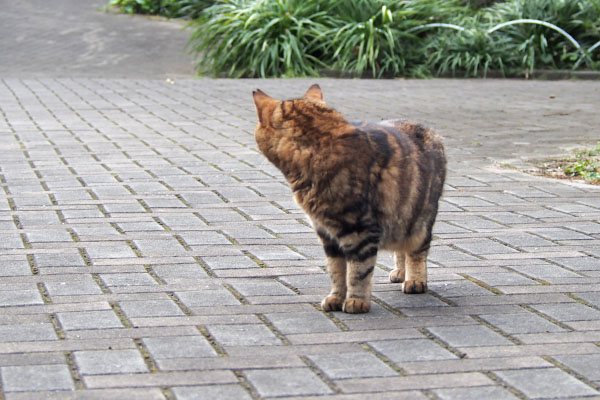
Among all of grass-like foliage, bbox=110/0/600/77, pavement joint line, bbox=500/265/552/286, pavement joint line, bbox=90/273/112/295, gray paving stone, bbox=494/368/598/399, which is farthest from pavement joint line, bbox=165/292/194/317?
grass-like foliage, bbox=110/0/600/77

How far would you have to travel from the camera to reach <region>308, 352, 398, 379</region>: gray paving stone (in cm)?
321

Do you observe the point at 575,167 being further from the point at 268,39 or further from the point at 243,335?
the point at 268,39

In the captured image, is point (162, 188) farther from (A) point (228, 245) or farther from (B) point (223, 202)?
(A) point (228, 245)

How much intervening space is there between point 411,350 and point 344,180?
0.78 metres

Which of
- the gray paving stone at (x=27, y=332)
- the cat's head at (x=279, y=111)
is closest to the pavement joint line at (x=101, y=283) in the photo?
the gray paving stone at (x=27, y=332)

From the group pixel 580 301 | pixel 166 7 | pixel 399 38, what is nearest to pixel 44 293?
pixel 580 301

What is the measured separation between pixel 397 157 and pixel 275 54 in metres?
10.4

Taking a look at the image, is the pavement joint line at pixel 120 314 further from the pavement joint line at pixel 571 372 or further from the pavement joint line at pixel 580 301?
the pavement joint line at pixel 580 301

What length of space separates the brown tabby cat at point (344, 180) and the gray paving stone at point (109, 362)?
983mm

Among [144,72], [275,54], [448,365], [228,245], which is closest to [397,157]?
Result: [448,365]

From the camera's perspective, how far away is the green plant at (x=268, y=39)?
14211 mm

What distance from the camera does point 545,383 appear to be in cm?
314

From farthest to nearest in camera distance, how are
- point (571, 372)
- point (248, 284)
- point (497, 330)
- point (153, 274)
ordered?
1. point (153, 274)
2. point (248, 284)
3. point (497, 330)
4. point (571, 372)

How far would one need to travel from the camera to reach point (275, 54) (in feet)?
46.3
